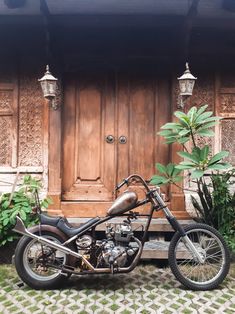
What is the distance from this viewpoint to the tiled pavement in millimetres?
2480

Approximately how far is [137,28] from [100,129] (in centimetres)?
135

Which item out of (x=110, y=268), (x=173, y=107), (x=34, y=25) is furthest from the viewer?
(x=173, y=107)

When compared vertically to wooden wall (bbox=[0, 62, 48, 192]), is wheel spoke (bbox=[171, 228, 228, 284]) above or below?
below

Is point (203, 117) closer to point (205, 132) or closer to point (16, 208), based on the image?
point (205, 132)

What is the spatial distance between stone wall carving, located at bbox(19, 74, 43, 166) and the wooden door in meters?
0.34

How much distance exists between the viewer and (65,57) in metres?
4.05

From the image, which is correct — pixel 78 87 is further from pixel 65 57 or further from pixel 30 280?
pixel 30 280

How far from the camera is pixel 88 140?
4.09 m

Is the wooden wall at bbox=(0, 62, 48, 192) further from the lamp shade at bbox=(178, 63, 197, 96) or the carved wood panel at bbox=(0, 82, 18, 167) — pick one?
the lamp shade at bbox=(178, 63, 197, 96)

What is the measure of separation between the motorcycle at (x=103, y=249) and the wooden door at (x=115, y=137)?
124 centimetres

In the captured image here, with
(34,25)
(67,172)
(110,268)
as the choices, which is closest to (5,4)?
(34,25)

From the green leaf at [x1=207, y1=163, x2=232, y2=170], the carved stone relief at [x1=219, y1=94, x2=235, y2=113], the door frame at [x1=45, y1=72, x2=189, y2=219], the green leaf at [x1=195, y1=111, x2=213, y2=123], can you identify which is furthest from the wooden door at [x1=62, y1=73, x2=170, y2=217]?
the green leaf at [x1=207, y1=163, x2=232, y2=170]

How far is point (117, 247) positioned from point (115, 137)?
1695mm

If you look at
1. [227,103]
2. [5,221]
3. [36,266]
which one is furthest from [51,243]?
[227,103]
